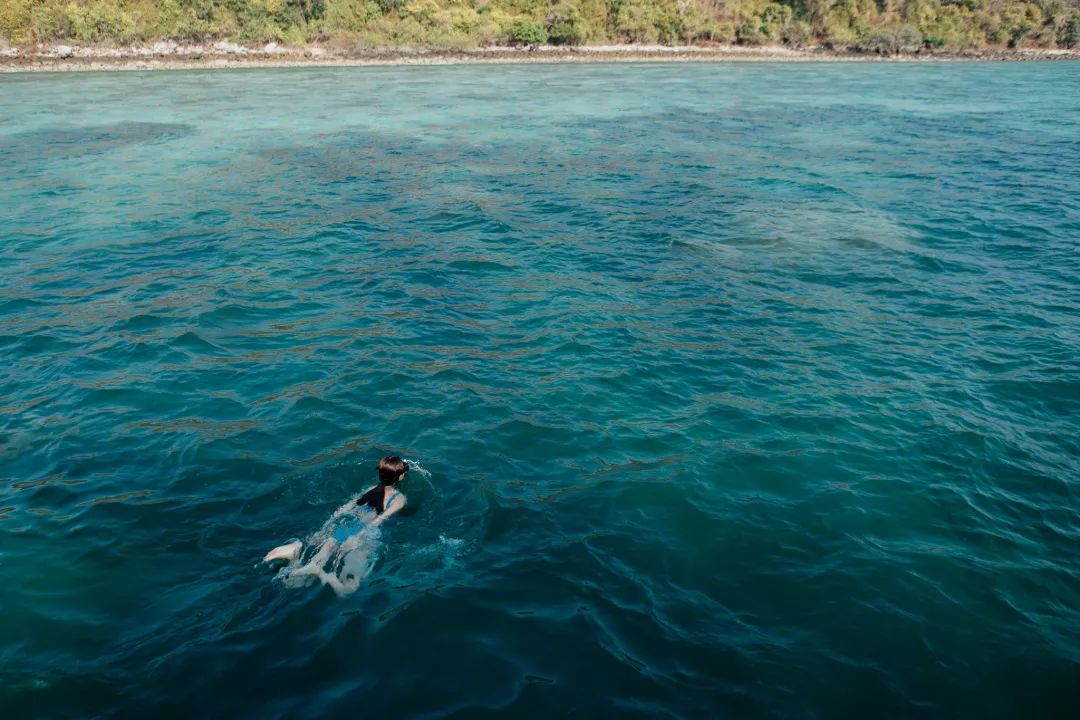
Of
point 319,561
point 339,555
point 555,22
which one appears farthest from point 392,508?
point 555,22

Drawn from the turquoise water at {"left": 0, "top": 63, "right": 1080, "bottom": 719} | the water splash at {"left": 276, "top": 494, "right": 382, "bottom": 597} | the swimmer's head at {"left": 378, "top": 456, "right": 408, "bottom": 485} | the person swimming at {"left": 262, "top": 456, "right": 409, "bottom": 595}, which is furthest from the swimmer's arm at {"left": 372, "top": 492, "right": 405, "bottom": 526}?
the swimmer's head at {"left": 378, "top": 456, "right": 408, "bottom": 485}

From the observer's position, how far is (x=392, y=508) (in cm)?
1201

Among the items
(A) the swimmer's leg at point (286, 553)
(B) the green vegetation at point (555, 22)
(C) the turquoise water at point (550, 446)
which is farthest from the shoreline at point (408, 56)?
(A) the swimmer's leg at point (286, 553)

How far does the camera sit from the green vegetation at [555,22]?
107 m

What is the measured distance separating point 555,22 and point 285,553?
440 feet

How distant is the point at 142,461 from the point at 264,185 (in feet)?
83.9

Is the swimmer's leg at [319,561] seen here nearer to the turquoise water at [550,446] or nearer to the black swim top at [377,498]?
the turquoise water at [550,446]

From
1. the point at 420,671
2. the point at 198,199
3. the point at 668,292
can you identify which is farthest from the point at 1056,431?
the point at 198,199

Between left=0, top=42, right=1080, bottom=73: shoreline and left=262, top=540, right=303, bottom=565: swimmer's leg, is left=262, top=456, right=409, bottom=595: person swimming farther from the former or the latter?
left=0, top=42, right=1080, bottom=73: shoreline

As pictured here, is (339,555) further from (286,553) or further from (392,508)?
(392,508)

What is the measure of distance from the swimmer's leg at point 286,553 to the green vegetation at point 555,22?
122 m

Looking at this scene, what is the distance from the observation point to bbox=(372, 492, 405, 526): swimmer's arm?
464 inches

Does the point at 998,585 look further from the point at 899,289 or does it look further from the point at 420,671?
the point at 899,289

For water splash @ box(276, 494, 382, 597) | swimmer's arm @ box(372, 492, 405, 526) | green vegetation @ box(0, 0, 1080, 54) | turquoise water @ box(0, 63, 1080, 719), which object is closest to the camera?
turquoise water @ box(0, 63, 1080, 719)
